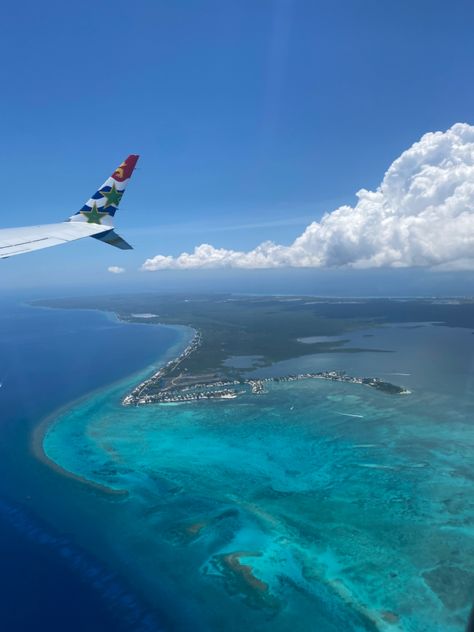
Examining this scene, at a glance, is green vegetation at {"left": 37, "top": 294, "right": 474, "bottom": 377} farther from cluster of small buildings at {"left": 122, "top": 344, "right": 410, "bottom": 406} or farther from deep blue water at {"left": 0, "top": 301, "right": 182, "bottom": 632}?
deep blue water at {"left": 0, "top": 301, "right": 182, "bottom": 632}

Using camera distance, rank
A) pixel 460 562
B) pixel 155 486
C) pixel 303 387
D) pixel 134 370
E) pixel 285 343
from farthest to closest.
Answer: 1. pixel 285 343
2. pixel 134 370
3. pixel 303 387
4. pixel 155 486
5. pixel 460 562

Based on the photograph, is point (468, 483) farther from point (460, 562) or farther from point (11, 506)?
point (11, 506)

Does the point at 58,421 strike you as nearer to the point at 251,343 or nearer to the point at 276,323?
the point at 251,343

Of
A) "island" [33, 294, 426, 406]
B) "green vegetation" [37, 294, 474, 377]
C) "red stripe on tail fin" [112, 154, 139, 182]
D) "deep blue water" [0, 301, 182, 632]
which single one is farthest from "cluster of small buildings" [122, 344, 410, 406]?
"red stripe on tail fin" [112, 154, 139, 182]

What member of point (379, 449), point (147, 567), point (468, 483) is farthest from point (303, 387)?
point (147, 567)

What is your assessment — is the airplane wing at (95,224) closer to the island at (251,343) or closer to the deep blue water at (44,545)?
the deep blue water at (44,545)

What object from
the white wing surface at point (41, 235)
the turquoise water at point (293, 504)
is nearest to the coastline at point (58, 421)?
the turquoise water at point (293, 504)
